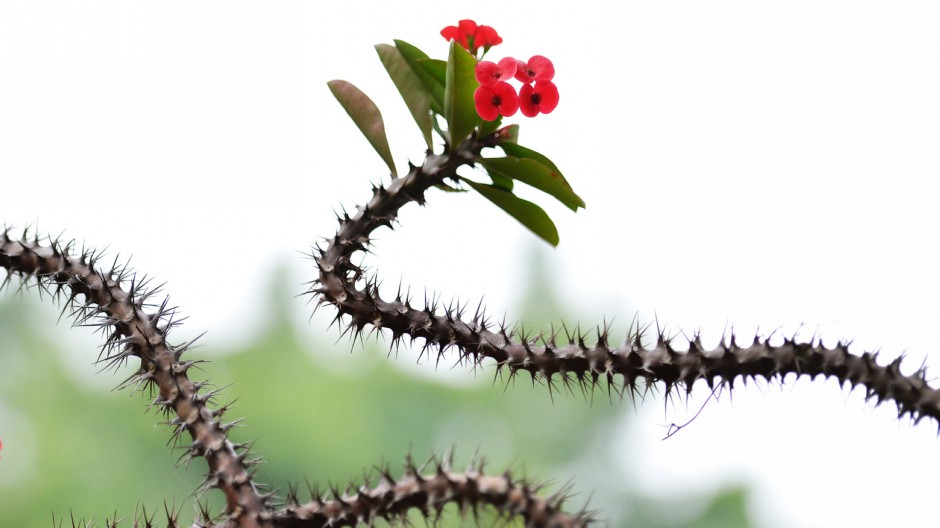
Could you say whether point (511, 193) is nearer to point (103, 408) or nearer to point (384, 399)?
point (103, 408)

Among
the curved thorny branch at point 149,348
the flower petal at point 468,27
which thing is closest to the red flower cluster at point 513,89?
the flower petal at point 468,27

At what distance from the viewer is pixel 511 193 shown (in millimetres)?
1244

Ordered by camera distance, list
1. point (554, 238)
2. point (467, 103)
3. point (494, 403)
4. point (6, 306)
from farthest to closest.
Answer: point (494, 403)
point (6, 306)
point (554, 238)
point (467, 103)

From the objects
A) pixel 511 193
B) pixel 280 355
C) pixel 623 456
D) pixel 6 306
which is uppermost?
pixel 6 306

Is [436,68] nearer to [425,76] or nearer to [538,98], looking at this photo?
[425,76]

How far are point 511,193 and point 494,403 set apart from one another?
12.8 meters

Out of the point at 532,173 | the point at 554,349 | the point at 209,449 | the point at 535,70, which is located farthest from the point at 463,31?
the point at 209,449

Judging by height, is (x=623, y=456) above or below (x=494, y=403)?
below

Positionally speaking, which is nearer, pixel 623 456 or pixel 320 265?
pixel 320 265

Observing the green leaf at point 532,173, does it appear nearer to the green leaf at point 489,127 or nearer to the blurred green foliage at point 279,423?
the green leaf at point 489,127

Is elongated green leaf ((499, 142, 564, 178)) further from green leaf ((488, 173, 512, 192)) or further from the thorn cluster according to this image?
the thorn cluster

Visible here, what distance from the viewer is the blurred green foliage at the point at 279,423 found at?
937 cm

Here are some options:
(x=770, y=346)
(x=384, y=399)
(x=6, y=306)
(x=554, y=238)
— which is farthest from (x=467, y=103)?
(x=6, y=306)

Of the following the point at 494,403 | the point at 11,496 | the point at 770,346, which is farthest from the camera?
the point at 494,403
